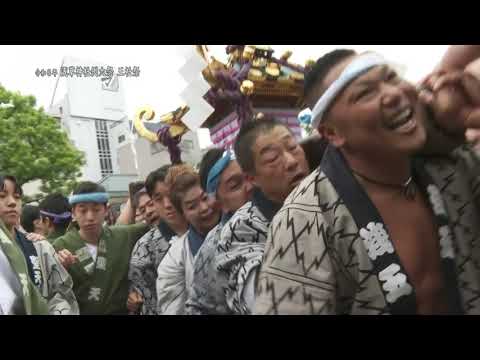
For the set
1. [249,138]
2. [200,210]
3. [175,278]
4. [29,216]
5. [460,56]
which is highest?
[460,56]

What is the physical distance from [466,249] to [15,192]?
1767 mm

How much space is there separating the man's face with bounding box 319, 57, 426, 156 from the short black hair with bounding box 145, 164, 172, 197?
96cm

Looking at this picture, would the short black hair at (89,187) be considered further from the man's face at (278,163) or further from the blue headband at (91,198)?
the man's face at (278,163)

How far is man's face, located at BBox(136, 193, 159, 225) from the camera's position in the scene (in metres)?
2.16

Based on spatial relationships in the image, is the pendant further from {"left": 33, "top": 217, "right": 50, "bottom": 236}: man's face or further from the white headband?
{"left": 33, "top": 217, "right": 50, "bottom": 236}: man's face

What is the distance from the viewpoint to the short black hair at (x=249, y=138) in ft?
5.64

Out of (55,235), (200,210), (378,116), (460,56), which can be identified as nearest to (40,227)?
(55,235)

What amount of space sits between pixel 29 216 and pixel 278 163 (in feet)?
4.08

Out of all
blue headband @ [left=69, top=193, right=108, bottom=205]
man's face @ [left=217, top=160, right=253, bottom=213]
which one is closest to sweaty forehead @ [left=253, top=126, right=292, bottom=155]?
man's face @ [left=217, top=160, right=253, bottom=213]

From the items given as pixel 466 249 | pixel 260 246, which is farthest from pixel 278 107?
pixel 466 249

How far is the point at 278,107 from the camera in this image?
190 centimetres

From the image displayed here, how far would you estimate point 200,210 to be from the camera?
6.54ft

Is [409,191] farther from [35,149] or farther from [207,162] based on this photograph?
[35,149]

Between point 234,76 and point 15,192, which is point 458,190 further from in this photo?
point 15,192
